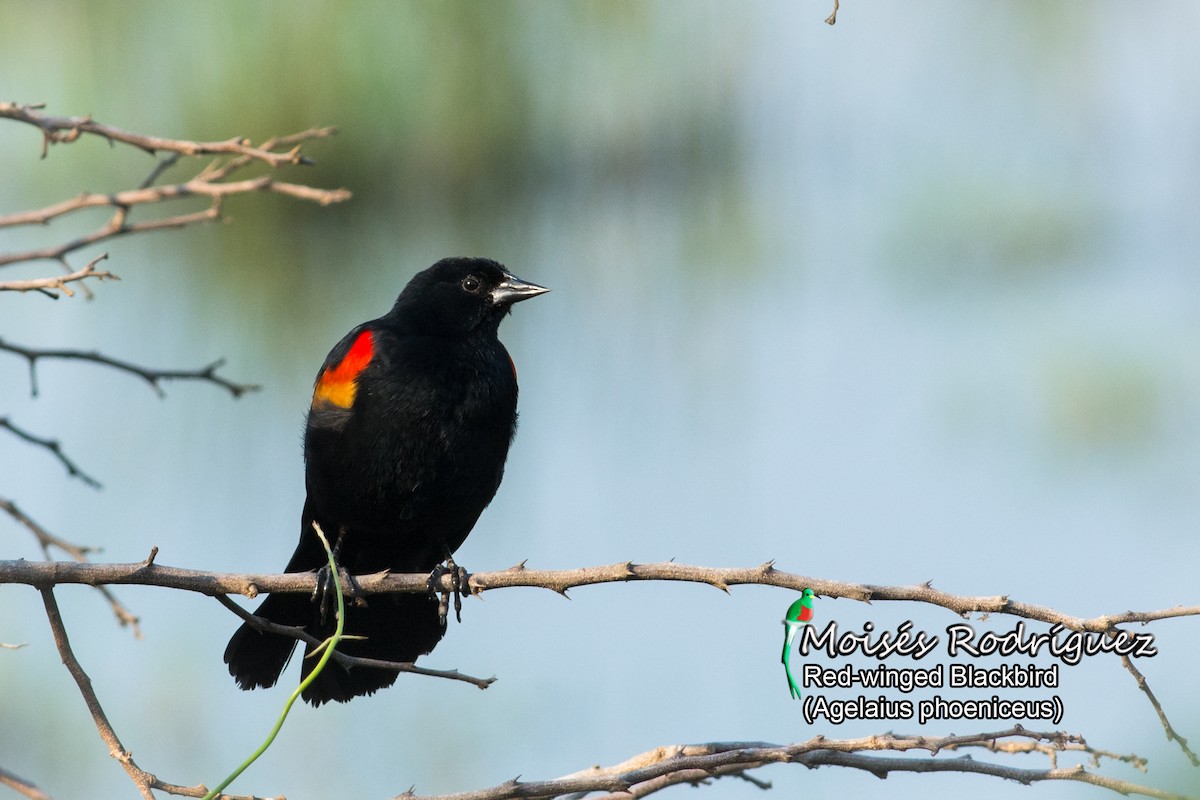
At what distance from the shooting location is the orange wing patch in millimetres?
2545

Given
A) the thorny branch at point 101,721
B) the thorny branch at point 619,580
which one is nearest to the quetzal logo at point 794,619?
the thorny branch at point 619,580

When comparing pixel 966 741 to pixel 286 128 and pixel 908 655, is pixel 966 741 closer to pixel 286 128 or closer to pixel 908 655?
pixel 908 655

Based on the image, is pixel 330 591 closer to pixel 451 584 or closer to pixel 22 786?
pixel 451 584

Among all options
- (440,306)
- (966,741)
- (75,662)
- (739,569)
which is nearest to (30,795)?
(75,662)

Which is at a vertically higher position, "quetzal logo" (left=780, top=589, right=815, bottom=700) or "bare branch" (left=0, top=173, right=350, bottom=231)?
"bare branch" (left=0, top=173, right=350, bottom=231)

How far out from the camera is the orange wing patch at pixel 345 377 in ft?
8.35

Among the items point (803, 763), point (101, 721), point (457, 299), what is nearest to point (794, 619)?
point (803, 763)

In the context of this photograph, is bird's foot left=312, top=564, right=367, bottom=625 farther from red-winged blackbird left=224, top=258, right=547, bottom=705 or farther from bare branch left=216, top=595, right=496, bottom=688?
bare branch left=216, top=595, right=496, bottom=688

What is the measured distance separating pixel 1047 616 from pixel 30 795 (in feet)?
3.83

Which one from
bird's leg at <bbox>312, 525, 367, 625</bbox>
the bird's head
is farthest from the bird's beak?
bird's leg at <bbox>312, 525, 367, 625</bbox>

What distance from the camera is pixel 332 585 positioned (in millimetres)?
2367

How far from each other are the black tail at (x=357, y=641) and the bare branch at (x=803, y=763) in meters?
1.10

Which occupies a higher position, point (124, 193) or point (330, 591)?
point (124, 193)

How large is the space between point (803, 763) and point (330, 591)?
1254mm
